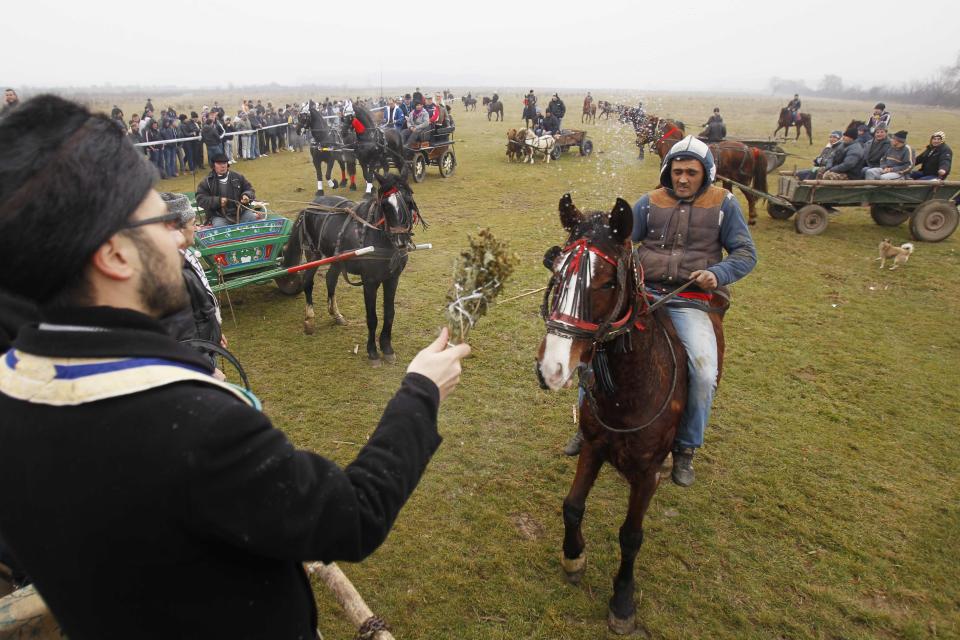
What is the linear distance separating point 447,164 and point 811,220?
1141 cm

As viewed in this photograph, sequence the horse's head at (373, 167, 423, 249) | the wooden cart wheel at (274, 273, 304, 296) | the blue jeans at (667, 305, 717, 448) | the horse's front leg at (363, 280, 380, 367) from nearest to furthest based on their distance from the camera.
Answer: the blue jeans at (667, 305, 717, 448) → the horse's head at (373, 167, 423, 249) → the horse's front leg at (363, 280, 380, 367) → the wooden cart wheel at (274, 273, 304, 296)

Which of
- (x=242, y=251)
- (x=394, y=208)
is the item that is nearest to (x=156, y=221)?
(x=394, y=208)

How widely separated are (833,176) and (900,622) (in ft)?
36.7

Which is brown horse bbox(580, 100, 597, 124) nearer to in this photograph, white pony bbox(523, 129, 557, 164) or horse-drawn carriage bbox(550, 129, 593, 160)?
horse-drawn carriage bbox(550, 129, 593, 160)

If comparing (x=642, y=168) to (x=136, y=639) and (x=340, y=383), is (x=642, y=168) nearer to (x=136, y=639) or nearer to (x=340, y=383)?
(x=340, y=383)

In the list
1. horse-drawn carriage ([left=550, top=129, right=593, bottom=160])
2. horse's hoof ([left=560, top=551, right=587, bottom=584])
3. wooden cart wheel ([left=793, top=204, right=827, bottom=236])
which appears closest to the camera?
horse's hoof ([left=560, top=551, right=587, bottom=584])

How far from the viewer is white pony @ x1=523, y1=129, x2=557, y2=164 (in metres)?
19.9

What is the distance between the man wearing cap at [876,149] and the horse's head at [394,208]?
11615 millimetres

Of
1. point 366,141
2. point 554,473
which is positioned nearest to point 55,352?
point 554,473

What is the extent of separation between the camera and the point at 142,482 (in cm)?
94

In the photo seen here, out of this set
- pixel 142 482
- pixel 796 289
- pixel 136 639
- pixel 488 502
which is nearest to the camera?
pixel 142 482

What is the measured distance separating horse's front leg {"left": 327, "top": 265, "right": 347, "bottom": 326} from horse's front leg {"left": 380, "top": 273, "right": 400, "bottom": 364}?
1.04 metres

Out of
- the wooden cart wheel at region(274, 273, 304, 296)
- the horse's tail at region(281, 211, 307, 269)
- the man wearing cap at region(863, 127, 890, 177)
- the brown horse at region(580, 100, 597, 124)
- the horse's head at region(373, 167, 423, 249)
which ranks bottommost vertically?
the wooden cart wheel at region(274, 273, 304, 296)

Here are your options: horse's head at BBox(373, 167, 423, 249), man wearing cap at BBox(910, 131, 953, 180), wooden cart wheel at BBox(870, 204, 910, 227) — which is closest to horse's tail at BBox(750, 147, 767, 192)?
wooden cart wheel at BBox(870, 204, 910, 227)
